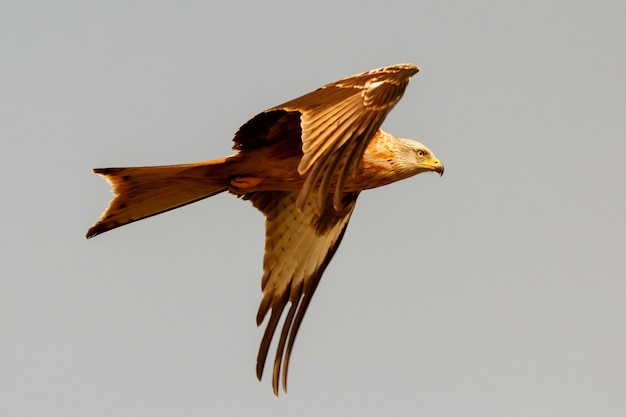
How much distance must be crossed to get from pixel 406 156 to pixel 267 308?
91.2 inches

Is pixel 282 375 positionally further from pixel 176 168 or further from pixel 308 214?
pixel 176 168

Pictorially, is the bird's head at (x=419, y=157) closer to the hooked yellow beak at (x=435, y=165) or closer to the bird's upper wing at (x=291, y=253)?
the hooked yellow beak at (x=435, y=165)

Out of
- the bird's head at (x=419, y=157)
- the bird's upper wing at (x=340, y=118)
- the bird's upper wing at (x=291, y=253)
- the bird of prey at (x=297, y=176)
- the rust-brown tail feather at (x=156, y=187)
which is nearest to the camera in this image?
the bird's upper wing at (x=340, y=118)

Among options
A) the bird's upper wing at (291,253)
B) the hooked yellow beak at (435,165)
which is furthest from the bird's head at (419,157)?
the bird's upper wing at (291,253)

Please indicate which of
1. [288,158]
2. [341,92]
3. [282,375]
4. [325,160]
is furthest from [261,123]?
[282,375]

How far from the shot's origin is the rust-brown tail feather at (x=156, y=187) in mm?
11055

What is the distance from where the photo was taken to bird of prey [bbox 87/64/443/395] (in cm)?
930

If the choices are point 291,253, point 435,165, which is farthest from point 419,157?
point 291,253

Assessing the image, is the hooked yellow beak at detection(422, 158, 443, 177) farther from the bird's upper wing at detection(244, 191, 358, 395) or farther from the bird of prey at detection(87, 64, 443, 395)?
the bird's upper wing at detection(244, 191, 358, 395)

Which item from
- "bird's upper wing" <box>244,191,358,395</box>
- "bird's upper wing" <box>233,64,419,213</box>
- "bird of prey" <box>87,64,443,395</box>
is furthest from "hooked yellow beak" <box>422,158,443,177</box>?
"bird's upper wing" <box>233,64,419,213</box>

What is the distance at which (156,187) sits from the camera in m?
11.3

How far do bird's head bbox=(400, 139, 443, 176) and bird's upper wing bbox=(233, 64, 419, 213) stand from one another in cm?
144

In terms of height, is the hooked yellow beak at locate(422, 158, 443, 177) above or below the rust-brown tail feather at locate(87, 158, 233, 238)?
above

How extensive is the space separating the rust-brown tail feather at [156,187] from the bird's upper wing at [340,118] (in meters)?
0.84
